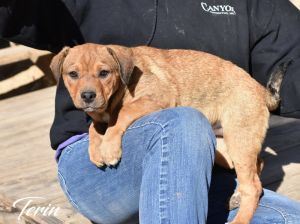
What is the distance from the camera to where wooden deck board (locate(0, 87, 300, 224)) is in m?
4.55

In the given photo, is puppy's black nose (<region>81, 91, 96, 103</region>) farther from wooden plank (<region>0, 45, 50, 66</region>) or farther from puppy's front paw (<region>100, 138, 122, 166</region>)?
wooden plank (<region>0, 45, 50, 66</region>)

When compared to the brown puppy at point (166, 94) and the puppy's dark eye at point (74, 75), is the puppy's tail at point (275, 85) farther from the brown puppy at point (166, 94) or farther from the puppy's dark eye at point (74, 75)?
the puppy's dark eye at point (74, 75)

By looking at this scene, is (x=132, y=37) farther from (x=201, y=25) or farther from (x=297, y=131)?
(x=297, y=131)

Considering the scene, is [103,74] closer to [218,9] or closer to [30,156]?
[218,9]

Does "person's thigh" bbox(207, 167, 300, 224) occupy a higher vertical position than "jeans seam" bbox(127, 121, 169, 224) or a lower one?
lower

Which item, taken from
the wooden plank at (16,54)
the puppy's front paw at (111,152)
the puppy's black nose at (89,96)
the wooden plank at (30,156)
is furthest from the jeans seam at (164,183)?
the wooden plank at (16,54)

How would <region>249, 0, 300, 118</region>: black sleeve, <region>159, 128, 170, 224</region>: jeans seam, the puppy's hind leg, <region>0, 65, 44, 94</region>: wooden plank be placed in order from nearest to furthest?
<region>159, 128, 170, 224</region>: jeans seam
the puppy's hind leg
<region>249, 0, 300, 118</region>: black sleeve
<region>0, 65, 44, 94</region>: wooden plank

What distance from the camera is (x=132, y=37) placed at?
396 cm

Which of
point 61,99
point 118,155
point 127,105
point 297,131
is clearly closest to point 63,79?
point 61,99

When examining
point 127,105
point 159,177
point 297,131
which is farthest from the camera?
point 297,131

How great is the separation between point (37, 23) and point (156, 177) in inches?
45.4

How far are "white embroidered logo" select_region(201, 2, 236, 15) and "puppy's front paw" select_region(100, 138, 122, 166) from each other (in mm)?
1196

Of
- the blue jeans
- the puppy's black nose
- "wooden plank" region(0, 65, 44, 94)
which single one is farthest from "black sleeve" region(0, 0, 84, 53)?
"wooden plank" region(0, 65, 44, 94)

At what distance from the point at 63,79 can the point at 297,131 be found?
2433mm
